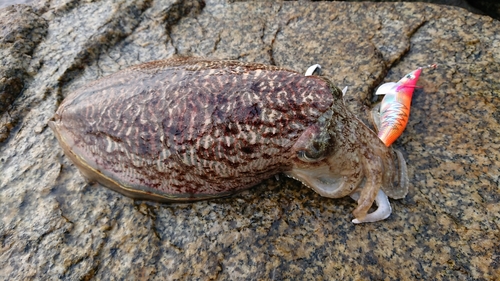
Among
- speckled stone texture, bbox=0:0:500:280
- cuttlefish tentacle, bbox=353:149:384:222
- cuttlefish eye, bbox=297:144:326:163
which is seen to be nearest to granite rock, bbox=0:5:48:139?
speckled stone texture, bbox=0:0:500:280

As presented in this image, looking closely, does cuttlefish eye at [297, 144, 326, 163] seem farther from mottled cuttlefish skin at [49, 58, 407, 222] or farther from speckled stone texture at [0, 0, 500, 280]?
speckled stone texture at [0, 0, 500, 280]

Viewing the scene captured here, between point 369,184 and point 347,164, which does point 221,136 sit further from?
point 369,184

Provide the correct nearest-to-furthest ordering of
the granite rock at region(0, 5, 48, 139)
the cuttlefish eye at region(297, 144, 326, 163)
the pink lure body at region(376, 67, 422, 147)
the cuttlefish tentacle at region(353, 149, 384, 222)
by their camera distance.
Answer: the cuttlefish eye at region(297, 144, 326, 163), the cuttlefish tentacle at region(353, 149, 384, 222), the pink lure body at region(376, 67, 422, 147), the granite rock at region(0, 5, 48, 139)

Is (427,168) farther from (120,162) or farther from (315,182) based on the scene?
(120,162)

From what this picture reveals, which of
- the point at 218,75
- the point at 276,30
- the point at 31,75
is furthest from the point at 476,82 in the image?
the point at 31,75

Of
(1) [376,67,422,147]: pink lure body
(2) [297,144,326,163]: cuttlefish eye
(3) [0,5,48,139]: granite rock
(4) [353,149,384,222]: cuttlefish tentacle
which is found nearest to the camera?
(2) [297,144,326,163]: cuttlefish eye

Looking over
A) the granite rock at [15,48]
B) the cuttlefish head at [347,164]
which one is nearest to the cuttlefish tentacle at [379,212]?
the cuttlefish head at [347,164]

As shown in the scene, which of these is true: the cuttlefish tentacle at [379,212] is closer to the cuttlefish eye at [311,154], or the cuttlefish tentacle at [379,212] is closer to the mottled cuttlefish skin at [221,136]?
the mottled cuttlefish skin at [221,136]
